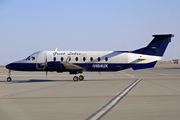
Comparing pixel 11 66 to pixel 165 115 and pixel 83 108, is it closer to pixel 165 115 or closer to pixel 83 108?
pixel 83 108

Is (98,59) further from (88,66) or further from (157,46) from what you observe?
(157,46)

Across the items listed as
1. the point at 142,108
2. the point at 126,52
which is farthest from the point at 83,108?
the point at 126,52

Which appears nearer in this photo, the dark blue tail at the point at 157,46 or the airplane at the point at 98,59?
the airplane at the point at 98,59

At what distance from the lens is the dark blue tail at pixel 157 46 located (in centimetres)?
2928

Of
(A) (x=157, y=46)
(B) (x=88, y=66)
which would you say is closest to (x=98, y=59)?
(B) (x=88, y=66)

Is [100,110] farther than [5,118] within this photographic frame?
Yes

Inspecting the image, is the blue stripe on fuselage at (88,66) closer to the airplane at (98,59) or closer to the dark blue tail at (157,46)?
the airplane at (98,59)

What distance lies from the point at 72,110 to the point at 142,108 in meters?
2.85

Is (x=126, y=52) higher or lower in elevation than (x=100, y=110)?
higher

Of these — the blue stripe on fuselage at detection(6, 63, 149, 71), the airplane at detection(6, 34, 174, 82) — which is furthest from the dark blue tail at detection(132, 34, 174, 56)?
the blue stripe on fuselage at detection(6, 63, 149, 71)

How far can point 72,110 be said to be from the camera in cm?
1012

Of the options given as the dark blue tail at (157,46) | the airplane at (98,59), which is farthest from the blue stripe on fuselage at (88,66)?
the dark blue tail at (157,46)

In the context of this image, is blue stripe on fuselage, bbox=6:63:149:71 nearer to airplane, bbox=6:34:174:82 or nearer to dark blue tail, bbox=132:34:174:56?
airplane, bbox=6:34:174:82

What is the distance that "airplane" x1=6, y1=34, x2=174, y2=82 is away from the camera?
28.5m
